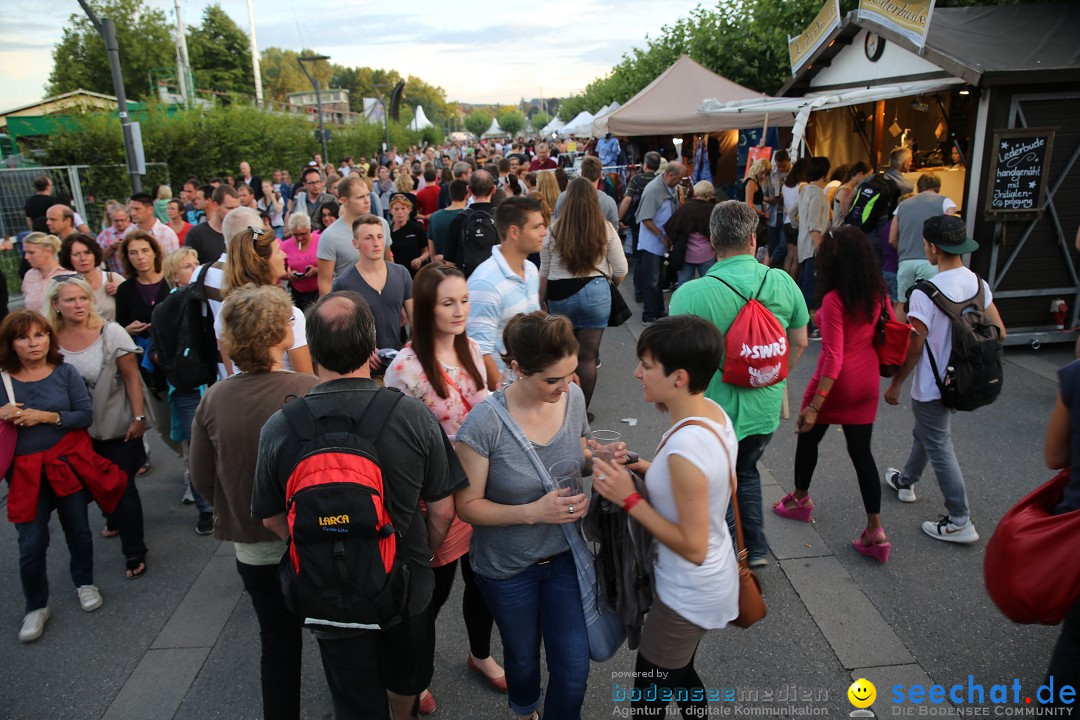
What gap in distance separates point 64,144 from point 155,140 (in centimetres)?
231

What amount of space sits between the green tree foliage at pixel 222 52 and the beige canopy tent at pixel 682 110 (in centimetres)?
5425

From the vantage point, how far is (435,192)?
1008 cm

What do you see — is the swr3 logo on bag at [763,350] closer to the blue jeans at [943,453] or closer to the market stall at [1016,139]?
the blue jeans at [943,453]

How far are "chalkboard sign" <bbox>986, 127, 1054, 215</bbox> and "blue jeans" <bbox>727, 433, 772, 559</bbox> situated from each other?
17.0 ft

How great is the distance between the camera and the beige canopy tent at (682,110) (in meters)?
11.3

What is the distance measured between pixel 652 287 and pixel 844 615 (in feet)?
18.9

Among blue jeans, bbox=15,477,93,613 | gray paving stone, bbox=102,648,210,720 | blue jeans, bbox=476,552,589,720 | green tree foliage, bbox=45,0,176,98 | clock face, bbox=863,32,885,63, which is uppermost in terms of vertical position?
green tree foliage, bbox=45,0,176,98

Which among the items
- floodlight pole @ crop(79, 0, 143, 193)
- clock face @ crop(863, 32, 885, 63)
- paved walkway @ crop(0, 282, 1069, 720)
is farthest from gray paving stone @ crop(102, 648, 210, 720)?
clock face @ crop(863, 32, 885, 63)

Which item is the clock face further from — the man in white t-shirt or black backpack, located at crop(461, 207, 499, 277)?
the man in white t-shirt

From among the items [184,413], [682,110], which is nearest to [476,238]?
[184,413]

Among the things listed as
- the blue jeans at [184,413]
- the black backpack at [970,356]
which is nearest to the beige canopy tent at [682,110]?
the black backpack at [970,356]

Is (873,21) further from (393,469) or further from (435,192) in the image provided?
(393,469)

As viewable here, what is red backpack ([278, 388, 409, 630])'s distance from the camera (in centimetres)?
188

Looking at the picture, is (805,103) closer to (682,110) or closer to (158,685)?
(682,110)
